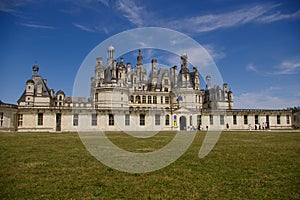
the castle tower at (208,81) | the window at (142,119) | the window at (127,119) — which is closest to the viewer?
the window at (127,119)

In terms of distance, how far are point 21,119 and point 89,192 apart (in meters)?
44.2

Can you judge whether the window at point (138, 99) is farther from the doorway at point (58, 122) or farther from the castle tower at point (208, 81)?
the castle tower at point (208, 81)

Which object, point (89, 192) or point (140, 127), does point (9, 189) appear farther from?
point (140, 127)

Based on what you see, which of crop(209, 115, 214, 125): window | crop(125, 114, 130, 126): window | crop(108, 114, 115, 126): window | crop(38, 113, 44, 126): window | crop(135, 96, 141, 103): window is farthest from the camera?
crop(135, 96, 141, 103): window

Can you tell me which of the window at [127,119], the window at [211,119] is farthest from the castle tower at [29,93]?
the window at [211,119]

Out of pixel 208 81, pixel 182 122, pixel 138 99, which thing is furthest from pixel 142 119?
pixel 208 81

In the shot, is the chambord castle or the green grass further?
the chambord castle

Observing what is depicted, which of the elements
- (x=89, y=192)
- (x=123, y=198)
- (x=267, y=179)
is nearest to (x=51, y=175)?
(x=89, y=192)

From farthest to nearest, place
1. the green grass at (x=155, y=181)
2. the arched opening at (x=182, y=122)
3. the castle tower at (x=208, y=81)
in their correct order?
the castle tower at (x=208, y=81) < the arched opening at (x=182, y=122) < the green grass at (x=155, y=181)

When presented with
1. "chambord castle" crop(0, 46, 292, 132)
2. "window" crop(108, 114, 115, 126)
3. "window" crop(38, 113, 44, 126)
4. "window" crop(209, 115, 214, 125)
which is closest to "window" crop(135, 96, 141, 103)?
"chambord castle" crop(0, 46, 292, 132)

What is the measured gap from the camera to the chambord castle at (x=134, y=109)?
44.2 m

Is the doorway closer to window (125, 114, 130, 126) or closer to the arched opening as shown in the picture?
window (125, 114, 130, 126)

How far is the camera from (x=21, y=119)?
43.6 metres

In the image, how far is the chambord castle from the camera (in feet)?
145
